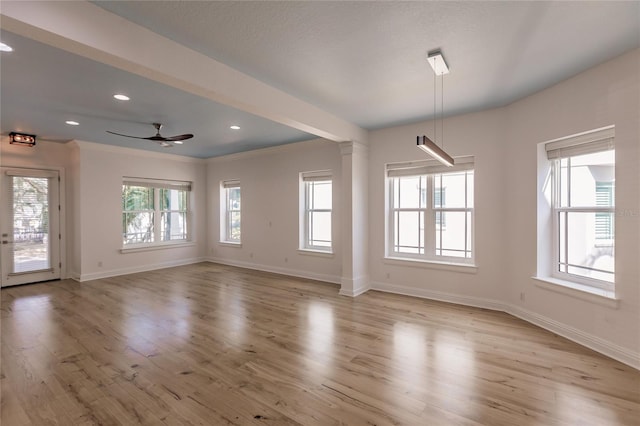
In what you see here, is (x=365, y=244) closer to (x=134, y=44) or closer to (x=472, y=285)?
(x=472, y=285)

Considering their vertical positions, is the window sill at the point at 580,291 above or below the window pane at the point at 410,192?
below

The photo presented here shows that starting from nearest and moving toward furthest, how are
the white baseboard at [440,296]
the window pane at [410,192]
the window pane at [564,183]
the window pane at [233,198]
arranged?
the window pane at [564,183], the white baseboard at [440,296], the window pane at [410,192], the window pane at [233,198]

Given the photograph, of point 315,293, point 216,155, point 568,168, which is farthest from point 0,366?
point 568,168

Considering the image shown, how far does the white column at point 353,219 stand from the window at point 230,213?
366 cm

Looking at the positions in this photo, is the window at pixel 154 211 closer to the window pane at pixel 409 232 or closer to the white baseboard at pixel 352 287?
the white baseboard at pixel 352 287

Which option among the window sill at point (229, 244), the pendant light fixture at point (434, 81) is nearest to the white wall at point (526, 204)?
the pendant light fixture at point (434, 81)

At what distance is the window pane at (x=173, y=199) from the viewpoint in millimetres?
7457

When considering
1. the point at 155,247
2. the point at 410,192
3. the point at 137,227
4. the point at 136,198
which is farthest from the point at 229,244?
the point at 410,192

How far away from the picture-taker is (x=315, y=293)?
5.06 metres

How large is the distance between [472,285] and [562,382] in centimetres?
199

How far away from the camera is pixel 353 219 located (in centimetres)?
493

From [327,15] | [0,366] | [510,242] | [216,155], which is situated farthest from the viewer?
[216,155]

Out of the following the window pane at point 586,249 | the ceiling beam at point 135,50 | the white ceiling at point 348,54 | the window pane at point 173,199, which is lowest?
the window pane at point 586,249

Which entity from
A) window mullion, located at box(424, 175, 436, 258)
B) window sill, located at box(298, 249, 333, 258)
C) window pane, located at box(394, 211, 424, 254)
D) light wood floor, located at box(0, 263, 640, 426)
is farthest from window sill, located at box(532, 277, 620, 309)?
window sill, located at box(298, 249, 333, 258)
